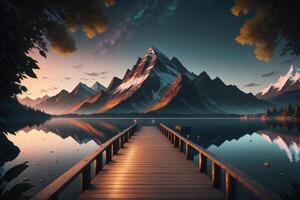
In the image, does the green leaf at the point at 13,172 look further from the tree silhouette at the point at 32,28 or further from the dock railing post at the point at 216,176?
the dock railing post at the point at 216,176

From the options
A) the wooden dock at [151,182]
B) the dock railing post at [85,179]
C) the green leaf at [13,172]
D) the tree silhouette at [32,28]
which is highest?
the tree silhouette at [32,28]

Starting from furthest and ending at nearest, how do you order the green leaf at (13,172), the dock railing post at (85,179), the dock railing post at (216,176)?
the dock railing post at (216,176) < the dock railing post at (85,179) < the green leaf at (13,172)

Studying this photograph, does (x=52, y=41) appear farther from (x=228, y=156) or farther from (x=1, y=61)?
(x=228, y=156)

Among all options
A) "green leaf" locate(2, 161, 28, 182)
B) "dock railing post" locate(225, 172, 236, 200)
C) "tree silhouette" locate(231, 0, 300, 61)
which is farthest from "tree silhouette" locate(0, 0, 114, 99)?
"dock railing post" locate(225, 172, 236, 200)

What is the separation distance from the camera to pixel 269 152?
34219mm

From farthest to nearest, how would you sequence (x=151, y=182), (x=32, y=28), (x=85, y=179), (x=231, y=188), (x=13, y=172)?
(x=151, y=182) < (x=85, y=179) < (x=231, y=188) < (x=32, y=28) < (x=13, y=172)

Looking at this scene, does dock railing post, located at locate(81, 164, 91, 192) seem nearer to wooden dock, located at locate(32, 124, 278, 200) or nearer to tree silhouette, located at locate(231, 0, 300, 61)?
wooden dock, located at locate(32, 124, 278, 200)

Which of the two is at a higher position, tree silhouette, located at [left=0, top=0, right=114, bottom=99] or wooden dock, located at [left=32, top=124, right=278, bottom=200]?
tree silhouette, located at [left=0, top=0, right=114, bottom=99]

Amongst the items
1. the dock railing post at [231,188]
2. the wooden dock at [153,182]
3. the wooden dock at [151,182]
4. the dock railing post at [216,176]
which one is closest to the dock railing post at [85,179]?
the wooden dock at [153,182]

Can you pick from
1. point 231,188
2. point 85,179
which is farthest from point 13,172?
point 231,188

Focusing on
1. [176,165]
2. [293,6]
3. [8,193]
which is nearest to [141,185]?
[176,165]

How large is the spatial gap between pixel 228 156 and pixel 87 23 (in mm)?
29310

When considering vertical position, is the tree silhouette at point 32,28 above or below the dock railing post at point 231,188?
above

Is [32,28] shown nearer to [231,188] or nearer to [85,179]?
[85,179]
